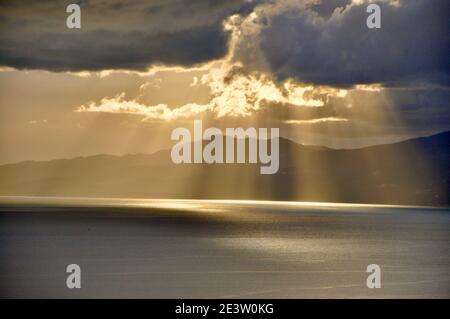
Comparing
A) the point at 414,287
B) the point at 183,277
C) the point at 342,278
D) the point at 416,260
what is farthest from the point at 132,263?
the point at 416,260

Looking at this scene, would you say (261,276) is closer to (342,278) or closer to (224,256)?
(342,278)

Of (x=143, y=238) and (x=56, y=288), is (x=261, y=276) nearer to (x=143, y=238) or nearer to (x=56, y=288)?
(x=56, y=288)

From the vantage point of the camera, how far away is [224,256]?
6234cm

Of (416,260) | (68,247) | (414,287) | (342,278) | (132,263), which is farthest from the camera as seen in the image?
(68,247)

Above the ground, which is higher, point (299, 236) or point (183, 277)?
point (299, 236)

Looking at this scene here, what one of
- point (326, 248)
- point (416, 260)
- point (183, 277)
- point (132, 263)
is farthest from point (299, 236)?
point (183, 277)

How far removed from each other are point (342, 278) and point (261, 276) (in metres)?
5.95

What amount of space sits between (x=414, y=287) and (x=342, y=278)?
203 inches

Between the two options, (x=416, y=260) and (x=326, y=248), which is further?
(x=326, y=248)

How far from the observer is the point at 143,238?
276 feet
